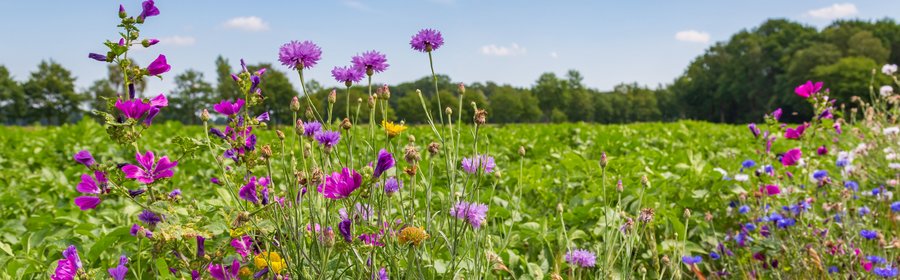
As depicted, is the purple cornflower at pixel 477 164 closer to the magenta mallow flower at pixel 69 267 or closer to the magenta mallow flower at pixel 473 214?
the magenta mallow flower at pixel 473 214

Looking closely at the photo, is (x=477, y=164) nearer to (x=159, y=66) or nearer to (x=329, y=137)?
(x=329, y=137)

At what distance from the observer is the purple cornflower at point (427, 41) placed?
155cm

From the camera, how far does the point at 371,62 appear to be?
5.00ft

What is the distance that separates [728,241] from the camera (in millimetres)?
3277

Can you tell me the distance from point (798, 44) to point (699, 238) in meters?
59.3

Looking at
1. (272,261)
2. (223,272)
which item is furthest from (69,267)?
(272,261)

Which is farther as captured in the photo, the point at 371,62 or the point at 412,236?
the point at 371,62

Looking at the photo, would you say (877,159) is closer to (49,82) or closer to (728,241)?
(728,241)

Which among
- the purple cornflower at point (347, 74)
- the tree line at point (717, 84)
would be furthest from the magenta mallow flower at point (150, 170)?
the tree line at point (717, 84)

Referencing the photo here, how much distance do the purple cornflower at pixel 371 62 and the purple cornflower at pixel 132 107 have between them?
502mm

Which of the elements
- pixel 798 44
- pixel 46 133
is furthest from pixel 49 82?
pixel 798 44

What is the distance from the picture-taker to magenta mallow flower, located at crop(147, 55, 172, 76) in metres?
1.30

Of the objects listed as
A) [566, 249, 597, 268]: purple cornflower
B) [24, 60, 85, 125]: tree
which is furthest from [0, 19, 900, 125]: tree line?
[566, 249, 597, 268]: purple cornflower

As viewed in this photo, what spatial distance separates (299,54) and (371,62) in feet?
0.65
